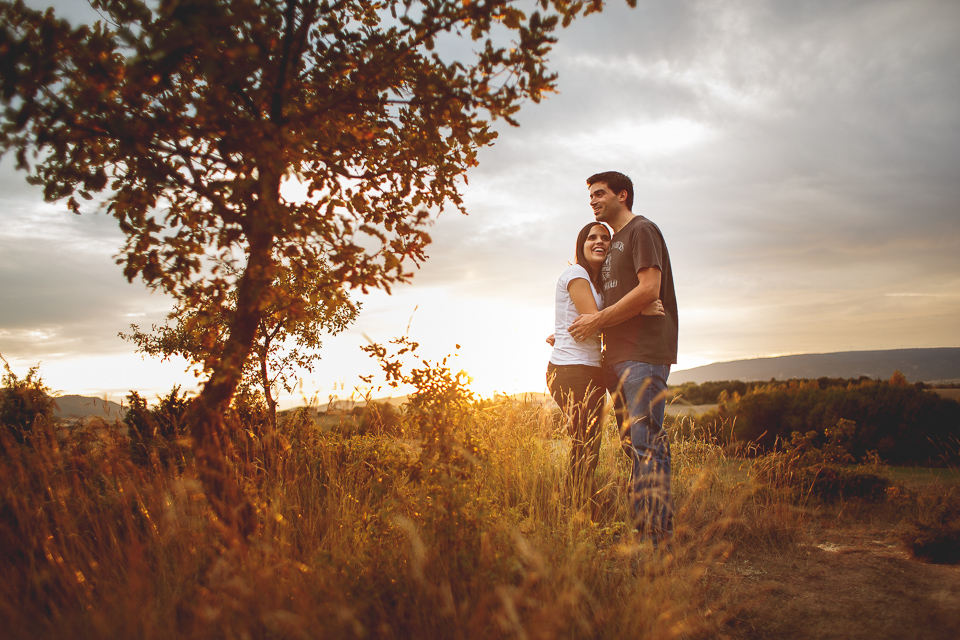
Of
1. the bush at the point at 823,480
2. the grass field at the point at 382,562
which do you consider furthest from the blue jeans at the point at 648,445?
the bush at the point at 823,480

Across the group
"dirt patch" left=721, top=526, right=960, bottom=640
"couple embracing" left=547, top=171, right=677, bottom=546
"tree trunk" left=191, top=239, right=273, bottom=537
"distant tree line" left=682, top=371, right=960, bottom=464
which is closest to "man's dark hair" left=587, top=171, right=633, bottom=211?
"couple embracing" left=547, top=171, right=677, bottom=546

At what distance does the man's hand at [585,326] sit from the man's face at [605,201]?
80 cm

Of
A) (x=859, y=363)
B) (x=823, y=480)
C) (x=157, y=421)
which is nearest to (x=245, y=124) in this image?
(x=157, y=421)

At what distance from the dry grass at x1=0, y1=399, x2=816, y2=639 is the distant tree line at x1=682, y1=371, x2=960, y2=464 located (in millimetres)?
5830

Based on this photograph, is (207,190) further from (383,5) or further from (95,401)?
(95,401)

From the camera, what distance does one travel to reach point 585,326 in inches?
134

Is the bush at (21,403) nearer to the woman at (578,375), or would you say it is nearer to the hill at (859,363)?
the woman at (578,375)

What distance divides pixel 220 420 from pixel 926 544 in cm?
476

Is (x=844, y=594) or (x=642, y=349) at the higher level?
(x=642, y=349)

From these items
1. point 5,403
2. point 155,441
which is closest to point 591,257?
point 155,441

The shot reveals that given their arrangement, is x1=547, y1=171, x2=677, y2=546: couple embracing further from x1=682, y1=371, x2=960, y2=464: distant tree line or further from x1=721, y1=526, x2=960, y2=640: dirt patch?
x1=682, y1=371, x2=960, y2=464: distant tree line

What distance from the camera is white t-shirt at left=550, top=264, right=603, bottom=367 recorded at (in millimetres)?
3590

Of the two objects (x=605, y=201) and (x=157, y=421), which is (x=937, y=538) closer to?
(x=605, y=201)

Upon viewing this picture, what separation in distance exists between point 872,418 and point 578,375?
8.17 m
